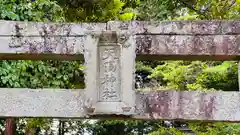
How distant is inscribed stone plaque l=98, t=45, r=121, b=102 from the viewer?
309 centimetres

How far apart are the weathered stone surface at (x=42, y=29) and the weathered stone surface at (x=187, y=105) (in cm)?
75

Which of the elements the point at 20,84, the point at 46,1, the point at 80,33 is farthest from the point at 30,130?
the point at 80,33

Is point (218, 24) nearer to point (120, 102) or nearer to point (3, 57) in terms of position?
point (120, 102)

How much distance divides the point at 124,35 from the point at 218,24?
0.79 m

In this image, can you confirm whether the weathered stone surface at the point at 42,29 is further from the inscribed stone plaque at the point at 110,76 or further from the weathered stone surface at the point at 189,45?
the weathered stone surface at the point at 189,45

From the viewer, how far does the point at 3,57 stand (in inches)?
136

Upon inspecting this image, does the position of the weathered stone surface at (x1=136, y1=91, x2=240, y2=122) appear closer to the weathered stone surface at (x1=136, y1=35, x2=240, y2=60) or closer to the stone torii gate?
the stone torii gate

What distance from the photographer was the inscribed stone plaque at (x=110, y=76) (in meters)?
3.09

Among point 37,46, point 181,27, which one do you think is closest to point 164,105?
point 181,27

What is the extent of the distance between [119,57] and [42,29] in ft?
2.38

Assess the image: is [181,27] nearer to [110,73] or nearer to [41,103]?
[110,73]

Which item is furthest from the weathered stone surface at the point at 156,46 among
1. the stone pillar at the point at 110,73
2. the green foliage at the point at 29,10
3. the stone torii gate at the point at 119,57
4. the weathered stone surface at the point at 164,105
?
the green foliage at the point at 29,10

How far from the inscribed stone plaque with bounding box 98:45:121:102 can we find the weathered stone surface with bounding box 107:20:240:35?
0.21m

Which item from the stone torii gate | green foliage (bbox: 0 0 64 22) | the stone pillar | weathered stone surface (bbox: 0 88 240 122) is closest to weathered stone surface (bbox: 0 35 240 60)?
the stone torii gate
